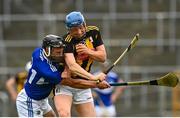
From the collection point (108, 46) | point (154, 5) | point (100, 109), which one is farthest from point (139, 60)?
point (100, 109)

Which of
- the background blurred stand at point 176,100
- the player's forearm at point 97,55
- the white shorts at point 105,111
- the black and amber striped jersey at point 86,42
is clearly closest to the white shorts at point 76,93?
→ the black and amber striped jersey at point 86,42

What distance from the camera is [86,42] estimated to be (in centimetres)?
896

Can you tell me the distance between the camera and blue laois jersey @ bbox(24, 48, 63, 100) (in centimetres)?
863

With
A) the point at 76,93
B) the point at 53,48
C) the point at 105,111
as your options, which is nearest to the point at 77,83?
the point at 76,93

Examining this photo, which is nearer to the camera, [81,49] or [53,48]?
[53,48]

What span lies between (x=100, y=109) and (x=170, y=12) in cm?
594

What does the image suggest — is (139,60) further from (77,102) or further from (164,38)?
(77,102)

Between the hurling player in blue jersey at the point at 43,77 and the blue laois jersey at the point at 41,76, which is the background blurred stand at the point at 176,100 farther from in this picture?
the blue laois jersey at the point at 41,76

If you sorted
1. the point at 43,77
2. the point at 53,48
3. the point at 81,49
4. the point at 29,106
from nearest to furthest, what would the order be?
the point at 53,48 → the point at 43,77 → the point at 81,49 → the point at 29,106

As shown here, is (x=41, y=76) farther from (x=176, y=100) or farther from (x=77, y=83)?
(x=176, y=100)

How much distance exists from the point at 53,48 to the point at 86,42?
1.82 ft

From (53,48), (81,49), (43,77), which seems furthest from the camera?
(81,49)

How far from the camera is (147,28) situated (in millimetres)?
19500

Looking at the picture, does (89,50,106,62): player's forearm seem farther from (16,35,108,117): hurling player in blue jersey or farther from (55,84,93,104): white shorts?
(55,84,93,104): white shorts
